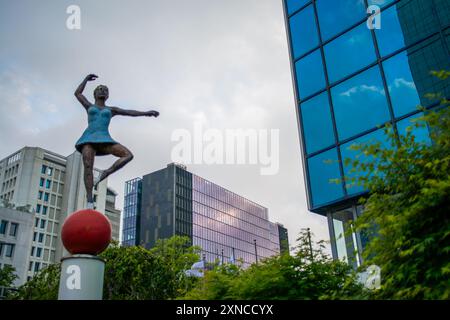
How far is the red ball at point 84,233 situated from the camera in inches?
288

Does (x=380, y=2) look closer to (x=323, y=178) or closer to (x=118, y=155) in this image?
(x=323, y=178)

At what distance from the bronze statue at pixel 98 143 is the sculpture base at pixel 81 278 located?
1118 mm

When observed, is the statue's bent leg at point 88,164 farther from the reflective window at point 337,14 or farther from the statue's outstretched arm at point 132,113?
the reflective window at point 337,14

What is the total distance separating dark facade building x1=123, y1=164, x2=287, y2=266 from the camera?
97688 millimetres

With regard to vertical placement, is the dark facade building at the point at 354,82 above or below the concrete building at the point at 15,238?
below

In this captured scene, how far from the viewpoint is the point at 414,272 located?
552cm

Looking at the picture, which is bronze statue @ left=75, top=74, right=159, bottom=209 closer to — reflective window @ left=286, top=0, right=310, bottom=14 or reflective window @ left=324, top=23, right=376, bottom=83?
reflective window @ left=324, top=23, right=376, bottom=83

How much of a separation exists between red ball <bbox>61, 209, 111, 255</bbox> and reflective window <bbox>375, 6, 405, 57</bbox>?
1526cm

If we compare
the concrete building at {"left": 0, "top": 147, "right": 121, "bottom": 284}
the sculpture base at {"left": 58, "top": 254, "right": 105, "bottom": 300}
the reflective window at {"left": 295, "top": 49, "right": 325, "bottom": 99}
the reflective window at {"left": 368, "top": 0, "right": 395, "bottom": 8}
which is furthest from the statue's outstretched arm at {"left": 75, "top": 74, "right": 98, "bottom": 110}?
the concrete building at {"left": 0, "top": 147, "right": 121, "bottom": 284}

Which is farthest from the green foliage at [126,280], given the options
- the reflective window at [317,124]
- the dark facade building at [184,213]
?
→ the dark facade building at [184,213]

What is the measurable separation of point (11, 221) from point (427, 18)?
57562 millimetres

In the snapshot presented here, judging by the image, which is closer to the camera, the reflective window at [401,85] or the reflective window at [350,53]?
the reflective window at [401,85]

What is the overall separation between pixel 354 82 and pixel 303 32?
4.54 m
